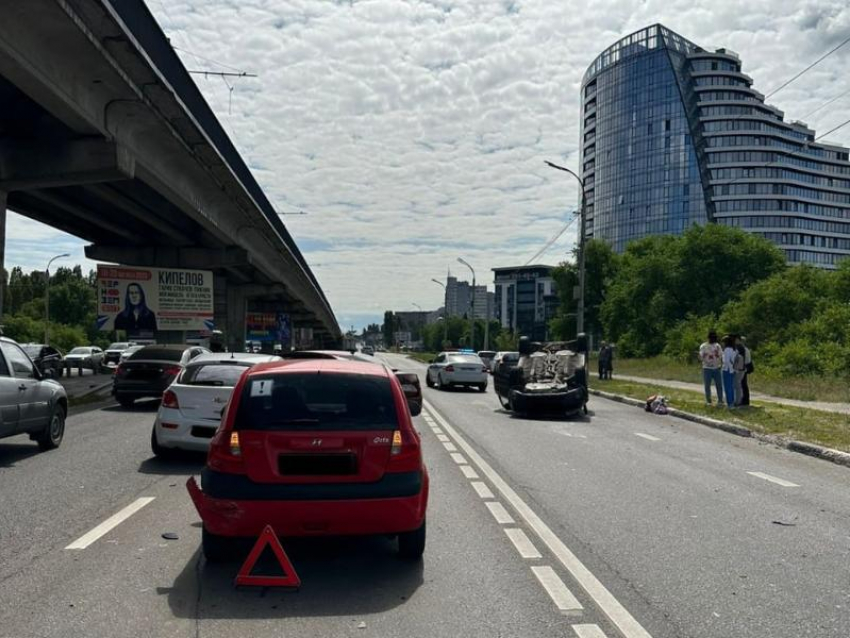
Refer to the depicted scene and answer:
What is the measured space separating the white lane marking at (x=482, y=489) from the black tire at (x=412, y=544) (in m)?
2.79

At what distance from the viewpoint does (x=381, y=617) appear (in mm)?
4695

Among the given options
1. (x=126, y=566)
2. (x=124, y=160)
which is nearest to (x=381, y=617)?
(x=126, y=566)

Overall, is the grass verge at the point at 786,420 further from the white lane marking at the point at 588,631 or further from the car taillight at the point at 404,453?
the white lane marking at the point at 588,631

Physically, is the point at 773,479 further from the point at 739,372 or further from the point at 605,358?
the point at 605,358

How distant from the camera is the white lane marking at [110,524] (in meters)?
6.32

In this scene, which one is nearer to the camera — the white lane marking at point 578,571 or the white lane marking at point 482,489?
the white lane marking at point 578,571

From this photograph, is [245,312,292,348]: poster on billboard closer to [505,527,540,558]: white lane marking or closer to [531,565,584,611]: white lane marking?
[505,527,540,558]: white lane marking

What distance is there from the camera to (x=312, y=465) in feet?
18.0

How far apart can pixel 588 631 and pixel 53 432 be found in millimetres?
9852

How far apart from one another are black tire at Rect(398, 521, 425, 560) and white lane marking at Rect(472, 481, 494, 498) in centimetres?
279

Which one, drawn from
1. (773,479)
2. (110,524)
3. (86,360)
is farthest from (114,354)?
(773,479)

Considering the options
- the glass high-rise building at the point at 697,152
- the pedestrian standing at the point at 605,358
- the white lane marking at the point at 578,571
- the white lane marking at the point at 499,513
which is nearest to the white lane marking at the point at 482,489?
the white lane marking at the point at 578,571

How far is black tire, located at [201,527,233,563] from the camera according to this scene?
555 centimetres

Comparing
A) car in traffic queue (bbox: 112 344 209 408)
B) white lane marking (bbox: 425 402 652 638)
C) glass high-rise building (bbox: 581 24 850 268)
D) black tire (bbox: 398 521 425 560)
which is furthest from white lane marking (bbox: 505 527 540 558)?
glass high-rise building (bbox: 581 24 850 268)
